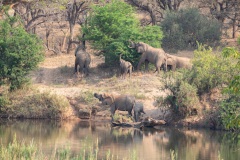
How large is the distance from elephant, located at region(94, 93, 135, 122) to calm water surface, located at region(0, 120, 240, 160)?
0.93 metres

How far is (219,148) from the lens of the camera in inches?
1075

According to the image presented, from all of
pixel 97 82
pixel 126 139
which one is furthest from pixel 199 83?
pixel 97 82

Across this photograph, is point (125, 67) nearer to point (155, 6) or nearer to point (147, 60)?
point (147, 60)

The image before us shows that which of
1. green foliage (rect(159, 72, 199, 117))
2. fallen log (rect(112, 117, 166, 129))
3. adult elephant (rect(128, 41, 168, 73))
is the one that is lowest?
fallen log (rect(112, 117, 166, 129))

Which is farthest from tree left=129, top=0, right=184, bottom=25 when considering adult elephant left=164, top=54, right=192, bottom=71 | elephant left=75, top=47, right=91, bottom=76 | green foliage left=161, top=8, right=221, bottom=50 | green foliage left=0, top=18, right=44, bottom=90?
green foliage left=0, top=18, right=44, bottom=90

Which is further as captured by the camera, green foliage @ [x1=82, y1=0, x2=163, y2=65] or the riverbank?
green foliage @ [x1=82, y1=0, x2=163, y2=65]

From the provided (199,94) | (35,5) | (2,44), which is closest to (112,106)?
(199,94)

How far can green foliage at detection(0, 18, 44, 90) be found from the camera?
3469cm

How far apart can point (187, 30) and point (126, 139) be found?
1674 cm

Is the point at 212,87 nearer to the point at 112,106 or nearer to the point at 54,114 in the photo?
the point at 112,106

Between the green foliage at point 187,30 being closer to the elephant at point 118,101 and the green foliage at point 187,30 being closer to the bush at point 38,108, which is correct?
the elephant at point 118,101

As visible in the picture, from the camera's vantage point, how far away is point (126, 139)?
28.7 metres

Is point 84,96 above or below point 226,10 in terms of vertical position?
below

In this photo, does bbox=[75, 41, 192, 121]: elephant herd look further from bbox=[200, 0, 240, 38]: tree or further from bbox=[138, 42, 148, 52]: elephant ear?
bbox=[200, 0, 240, 38]: tree
